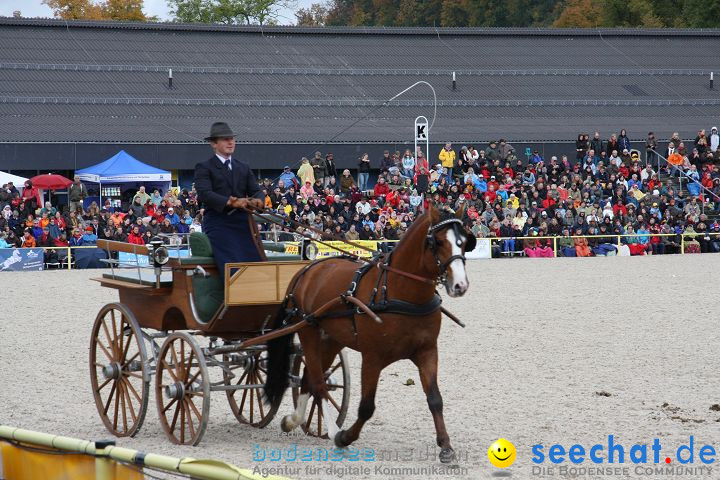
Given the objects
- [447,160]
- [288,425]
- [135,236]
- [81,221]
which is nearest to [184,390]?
[288,425]

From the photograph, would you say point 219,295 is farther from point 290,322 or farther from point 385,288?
point 385,288

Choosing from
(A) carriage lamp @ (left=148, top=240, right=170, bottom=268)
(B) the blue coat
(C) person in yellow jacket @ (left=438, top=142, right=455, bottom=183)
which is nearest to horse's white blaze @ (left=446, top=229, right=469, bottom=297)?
(B) the blue coat

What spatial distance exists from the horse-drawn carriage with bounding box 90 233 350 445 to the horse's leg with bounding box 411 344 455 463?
1379mm

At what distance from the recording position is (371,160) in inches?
1432

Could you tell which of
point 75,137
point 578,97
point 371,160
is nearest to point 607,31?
point 578,97

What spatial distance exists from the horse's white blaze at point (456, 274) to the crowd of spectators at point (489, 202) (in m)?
19.0

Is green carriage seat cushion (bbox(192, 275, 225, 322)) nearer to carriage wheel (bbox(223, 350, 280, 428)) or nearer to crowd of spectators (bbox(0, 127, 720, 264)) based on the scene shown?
carriage wheel (bbox(223, 350, 280, 428))

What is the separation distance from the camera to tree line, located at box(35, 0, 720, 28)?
204 feet

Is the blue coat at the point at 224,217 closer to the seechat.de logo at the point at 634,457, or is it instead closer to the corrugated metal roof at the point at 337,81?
the seechat.de logo at the point at 634,457

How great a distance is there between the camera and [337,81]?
41.9m

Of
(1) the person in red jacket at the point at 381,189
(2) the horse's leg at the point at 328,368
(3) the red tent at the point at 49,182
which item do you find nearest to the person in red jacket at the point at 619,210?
(1) the person in red jacket at the point at 381,189

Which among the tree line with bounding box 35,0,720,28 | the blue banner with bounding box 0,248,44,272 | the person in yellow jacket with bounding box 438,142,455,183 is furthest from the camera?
the tree line with bounding box 35,0,720,28

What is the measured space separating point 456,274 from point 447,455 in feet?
3.85

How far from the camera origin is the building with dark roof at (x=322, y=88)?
36.0 metres
